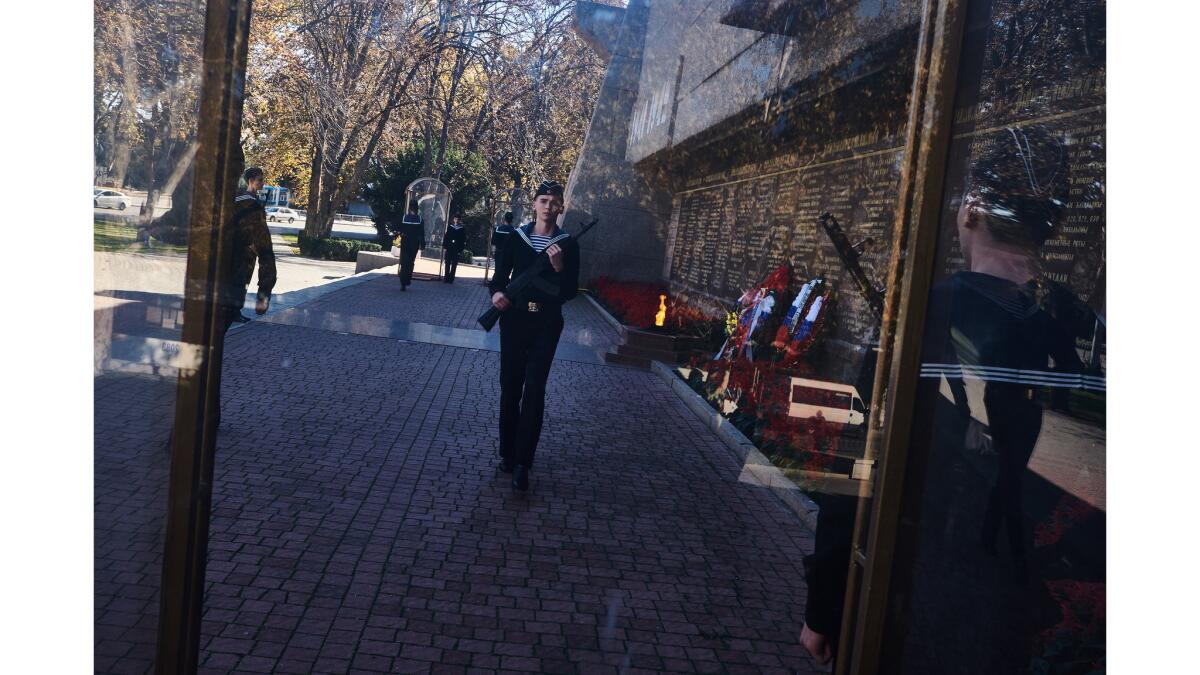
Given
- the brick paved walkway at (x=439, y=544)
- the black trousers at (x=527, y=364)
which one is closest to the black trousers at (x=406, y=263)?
the brick paved walkway at (x=439, y=544)

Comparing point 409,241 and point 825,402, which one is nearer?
point 825,402

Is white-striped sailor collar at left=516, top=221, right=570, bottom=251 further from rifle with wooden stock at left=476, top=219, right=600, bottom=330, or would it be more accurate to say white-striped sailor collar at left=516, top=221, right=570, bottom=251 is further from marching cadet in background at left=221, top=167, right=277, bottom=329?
marching cadet in background at left=221, top=167, right=277, bottom=329

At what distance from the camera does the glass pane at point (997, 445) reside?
2.36m

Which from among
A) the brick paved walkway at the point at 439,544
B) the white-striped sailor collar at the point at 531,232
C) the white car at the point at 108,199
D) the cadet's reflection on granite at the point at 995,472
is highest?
the white-striped sailor collar at the point at 531,232

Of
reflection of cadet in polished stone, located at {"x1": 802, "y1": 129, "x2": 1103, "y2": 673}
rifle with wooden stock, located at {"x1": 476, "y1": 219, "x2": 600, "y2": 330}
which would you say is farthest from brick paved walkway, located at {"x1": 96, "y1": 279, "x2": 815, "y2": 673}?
reflection of cadet in polished stone, located at {"x1": 802, "y1": 129, "x2": 1103, "y2": 673}

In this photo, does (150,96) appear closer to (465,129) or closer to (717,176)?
(717,176)

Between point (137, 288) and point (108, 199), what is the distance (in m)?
0.22

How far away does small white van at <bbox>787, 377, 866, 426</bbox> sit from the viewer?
6.91 meters

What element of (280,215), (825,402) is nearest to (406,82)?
(825,402)

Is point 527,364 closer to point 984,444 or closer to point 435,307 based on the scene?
point 984,444

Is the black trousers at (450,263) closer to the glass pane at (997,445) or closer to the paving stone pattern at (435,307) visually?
the paving stone pattern at (435,307)

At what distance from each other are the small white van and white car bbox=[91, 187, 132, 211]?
207 inches

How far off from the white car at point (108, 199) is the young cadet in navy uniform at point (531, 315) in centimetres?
368

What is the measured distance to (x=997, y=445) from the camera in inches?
93.1
